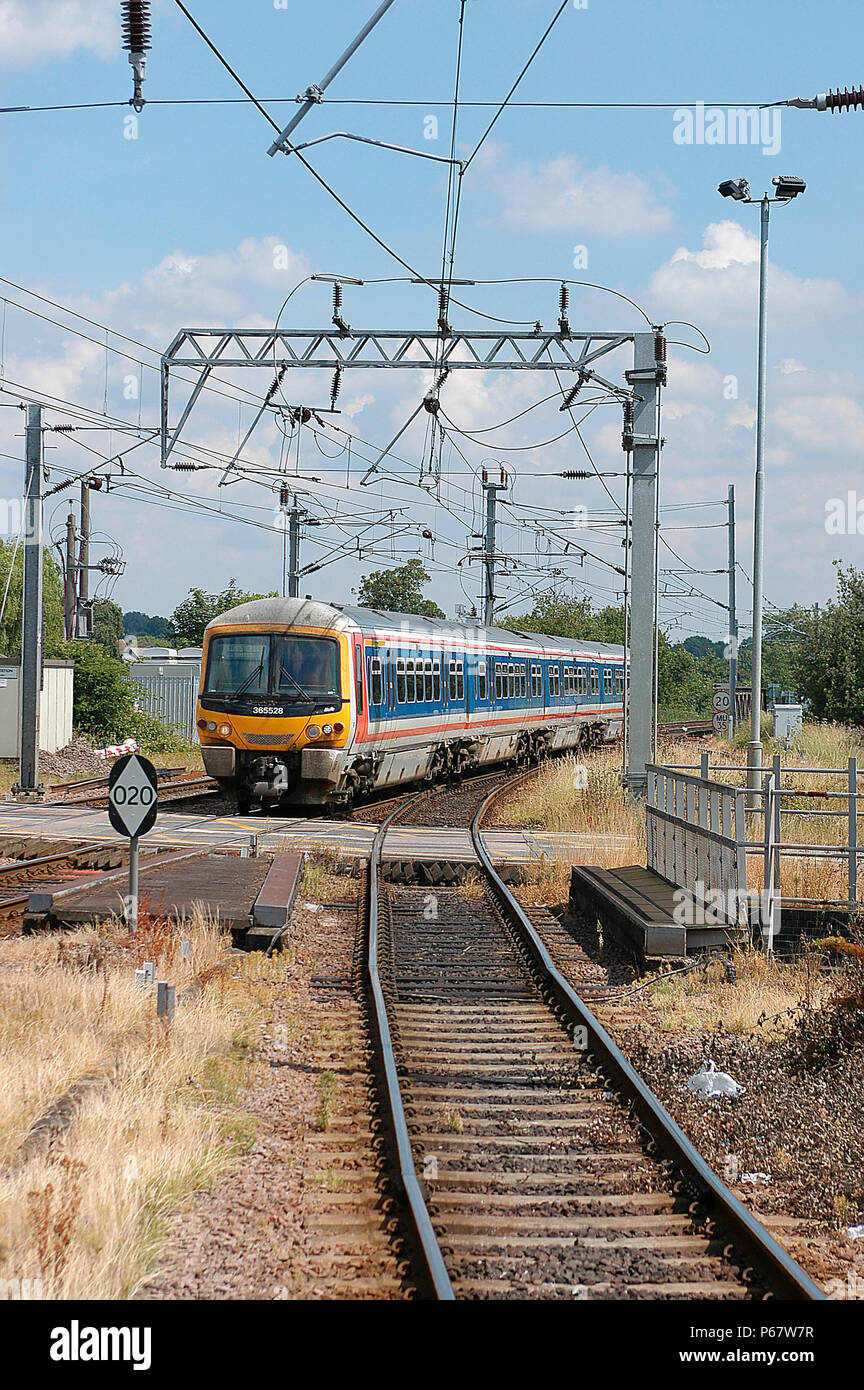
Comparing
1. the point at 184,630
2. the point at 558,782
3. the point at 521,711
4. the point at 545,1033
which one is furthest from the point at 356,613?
the point at 184,630

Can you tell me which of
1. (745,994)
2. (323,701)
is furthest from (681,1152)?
(323,701)

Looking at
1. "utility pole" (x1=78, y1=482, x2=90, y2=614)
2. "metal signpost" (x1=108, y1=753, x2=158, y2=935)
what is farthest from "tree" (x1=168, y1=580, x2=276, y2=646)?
"metal signpost" (x1=108, y1=753, x2=158, y2=935)

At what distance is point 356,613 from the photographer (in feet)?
73.5

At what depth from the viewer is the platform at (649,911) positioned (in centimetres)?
1062

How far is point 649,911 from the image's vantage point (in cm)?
1127

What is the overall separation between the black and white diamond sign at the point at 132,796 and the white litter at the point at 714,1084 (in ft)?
16.7

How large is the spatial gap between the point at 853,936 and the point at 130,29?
8230mm

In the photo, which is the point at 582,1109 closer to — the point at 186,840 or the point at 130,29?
the point at 130,29

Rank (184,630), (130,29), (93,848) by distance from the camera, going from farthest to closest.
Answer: (184,630) < (93,848) < (130,29)

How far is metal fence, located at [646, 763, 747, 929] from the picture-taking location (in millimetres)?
10797

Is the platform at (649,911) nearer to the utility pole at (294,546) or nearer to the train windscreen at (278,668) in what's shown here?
the train windscreen at (278,668)

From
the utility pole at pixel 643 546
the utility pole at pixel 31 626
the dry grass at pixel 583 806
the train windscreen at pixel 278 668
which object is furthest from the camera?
the utility pole at pixel 31 626

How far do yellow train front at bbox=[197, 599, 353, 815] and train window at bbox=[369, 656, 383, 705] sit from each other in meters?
1.04

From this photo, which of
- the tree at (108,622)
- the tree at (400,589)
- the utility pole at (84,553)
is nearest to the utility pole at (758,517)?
the utility pole at (84,553)
